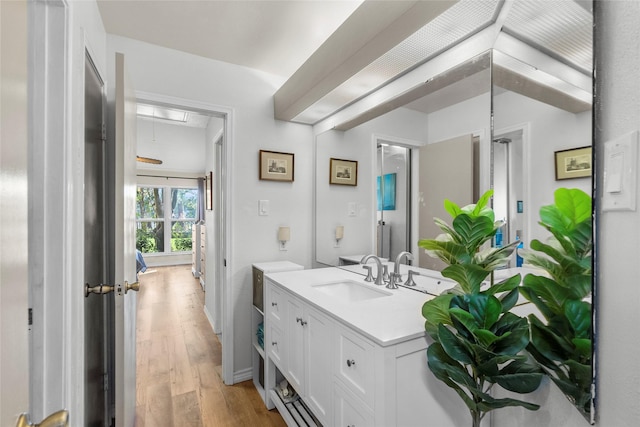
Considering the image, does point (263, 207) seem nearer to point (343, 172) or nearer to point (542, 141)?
point (343, 172)

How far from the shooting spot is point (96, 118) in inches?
65.5

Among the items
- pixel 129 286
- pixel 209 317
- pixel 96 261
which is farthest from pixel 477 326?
pixel 209 317

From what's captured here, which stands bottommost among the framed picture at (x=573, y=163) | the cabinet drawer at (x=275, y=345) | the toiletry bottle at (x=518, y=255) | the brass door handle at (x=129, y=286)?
the cabinet drawer at (x=275, y=345)

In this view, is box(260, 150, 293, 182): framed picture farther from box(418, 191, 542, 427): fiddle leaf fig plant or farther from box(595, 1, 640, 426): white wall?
box(595, 1, 640, 426): white wall

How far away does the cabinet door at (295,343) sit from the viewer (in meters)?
1.56

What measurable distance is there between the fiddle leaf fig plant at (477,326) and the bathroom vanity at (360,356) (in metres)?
0.13

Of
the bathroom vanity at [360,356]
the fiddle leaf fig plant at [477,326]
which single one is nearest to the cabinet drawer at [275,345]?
the bathroom vanity at [360,356]

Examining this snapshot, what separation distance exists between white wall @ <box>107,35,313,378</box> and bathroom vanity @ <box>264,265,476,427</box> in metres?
0.61

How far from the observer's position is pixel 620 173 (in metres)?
0.62

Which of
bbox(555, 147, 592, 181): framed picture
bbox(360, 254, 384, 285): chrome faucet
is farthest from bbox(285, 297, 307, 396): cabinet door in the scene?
bbox(555, 147, 592, 181): framed picture

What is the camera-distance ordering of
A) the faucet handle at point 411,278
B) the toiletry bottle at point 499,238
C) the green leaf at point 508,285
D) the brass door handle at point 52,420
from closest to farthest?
the brass door handle at point 52,420 → the green leaf at point 508,285 → the toiletry bottle at point 499,238 → the faucet handle at point 411,278

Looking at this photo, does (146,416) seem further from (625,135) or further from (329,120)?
(625,135)

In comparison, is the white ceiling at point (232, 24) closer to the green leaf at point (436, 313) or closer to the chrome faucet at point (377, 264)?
the chrome faucet at point (377, 264)

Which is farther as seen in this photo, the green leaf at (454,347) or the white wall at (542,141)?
the green leaf at (454,347)
